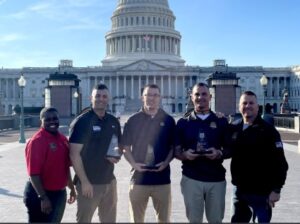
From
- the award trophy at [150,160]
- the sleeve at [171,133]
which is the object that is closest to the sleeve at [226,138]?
the sleeve at [171,133]

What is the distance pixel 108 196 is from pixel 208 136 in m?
1.79

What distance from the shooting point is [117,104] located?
95.4 meters

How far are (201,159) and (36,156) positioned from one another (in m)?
2.31

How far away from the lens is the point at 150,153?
6516 millimetres

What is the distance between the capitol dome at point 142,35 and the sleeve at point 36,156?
110400 millimetres

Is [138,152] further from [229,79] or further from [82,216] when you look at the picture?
[229,79]

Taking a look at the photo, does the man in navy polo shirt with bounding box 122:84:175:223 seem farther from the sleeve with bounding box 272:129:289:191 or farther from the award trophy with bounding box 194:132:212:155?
the sleeve with bounding box 272:129:289:191

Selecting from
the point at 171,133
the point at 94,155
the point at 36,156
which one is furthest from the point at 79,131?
the point at 171,133

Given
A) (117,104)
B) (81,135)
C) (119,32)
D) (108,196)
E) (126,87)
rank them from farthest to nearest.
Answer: (119,32) < (126,87) < (117,104) < (108,196) < (81,135)

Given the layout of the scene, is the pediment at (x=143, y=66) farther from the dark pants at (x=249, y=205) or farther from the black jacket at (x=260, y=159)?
the black jacket at (x=260, y=159)

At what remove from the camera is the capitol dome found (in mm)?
118312

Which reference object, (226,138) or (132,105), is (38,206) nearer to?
(226,138)

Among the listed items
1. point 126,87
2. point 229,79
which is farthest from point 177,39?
point 229,79

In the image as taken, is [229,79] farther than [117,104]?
No
